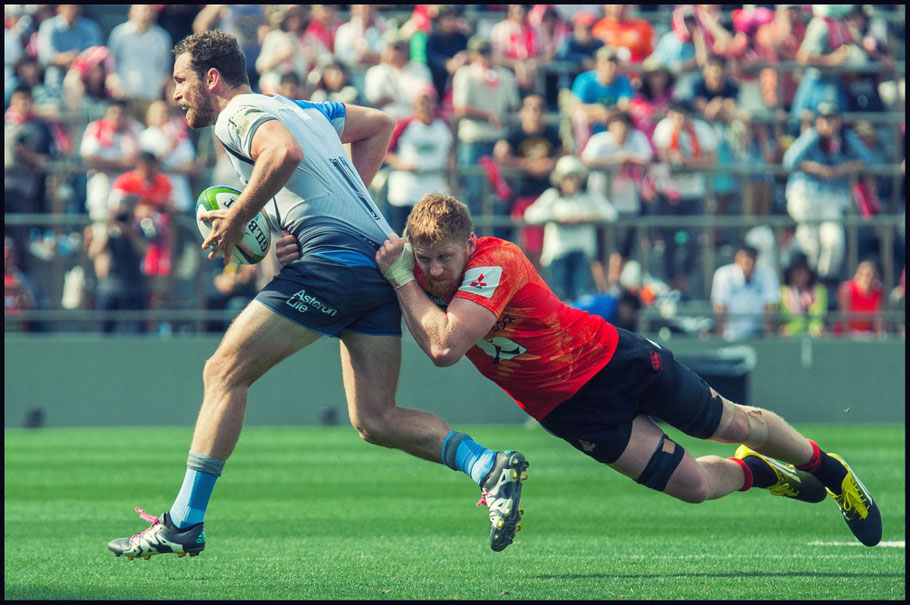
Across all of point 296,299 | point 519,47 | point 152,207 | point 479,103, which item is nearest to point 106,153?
point 152,207

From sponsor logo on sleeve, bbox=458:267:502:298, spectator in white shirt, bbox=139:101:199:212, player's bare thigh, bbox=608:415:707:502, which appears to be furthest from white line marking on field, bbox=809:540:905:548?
spectator in white shirt, bbox=139:101:199:212

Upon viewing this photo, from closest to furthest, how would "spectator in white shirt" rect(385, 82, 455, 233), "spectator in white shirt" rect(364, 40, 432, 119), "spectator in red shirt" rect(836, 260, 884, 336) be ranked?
"spectator in white shirt" rect(385, 82, 455, 233) < "spectator in red shirt" rect(836, 260, 884, 336) < "spectator in white shirt" rect(364, 40, 432, 119)

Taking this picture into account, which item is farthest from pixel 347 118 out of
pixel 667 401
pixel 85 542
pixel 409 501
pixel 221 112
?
pixel 409 501

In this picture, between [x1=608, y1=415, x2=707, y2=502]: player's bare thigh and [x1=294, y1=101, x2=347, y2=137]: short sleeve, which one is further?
[x1=294, y1=101, x2=347, y2=137]: short sleeve

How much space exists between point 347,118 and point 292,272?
93cm

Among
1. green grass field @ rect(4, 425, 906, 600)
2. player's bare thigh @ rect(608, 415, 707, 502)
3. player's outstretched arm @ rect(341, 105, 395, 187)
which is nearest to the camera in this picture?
green grass field @ rect(4, 425, 906, 600)

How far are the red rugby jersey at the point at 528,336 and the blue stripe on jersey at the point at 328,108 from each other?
0.90 meters

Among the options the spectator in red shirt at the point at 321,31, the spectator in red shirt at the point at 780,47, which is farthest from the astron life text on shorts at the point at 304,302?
the spectator in red shirt at the point at 780,47

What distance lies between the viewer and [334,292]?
5.73 metres

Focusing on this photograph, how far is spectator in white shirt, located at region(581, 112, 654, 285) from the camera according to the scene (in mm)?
15336

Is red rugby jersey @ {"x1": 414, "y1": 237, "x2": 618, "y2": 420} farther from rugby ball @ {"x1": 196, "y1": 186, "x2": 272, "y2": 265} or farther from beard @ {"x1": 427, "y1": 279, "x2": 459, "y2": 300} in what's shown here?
rugby ball @ {"x1": 196, "y1": 186, "x2": 272, "y2": 265}

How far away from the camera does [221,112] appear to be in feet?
19.0

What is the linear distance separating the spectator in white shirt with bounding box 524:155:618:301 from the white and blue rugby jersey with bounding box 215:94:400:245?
8.70 meters

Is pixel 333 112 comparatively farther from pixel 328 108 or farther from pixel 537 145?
pixel 537 145
